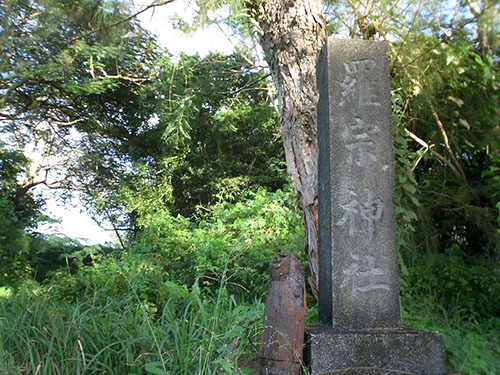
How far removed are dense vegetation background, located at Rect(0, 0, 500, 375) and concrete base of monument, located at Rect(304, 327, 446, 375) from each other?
0.37m

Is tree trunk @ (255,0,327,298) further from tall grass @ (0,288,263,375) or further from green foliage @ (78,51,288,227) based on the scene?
green foliage @ (78,51,288,227)

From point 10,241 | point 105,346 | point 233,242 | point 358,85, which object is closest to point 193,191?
point 233,242

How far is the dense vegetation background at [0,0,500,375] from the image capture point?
2.30 meters

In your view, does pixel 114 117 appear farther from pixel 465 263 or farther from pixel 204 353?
pixel 204 353

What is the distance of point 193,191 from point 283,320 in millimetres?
7631

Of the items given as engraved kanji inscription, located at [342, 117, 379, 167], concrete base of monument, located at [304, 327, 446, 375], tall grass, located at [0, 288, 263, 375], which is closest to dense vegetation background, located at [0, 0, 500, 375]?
tall grass, located at [0, 288, 263, 375]

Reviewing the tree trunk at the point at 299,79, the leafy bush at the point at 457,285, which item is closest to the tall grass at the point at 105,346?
the tree trunk at the point at 299,79

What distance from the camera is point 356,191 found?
2549mm

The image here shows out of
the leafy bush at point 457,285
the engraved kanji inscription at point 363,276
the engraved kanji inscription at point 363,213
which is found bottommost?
the leafy bush at point 457,285

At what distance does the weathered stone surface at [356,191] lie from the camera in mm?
2471

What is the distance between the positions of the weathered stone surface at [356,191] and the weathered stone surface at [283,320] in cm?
37

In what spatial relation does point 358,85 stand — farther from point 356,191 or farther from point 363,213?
point 363,213

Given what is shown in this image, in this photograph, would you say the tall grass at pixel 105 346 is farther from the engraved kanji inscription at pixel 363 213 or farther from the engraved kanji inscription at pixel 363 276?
the engraved kanji inscription at pixel 363 213

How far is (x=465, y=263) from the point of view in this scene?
536 centimetres
